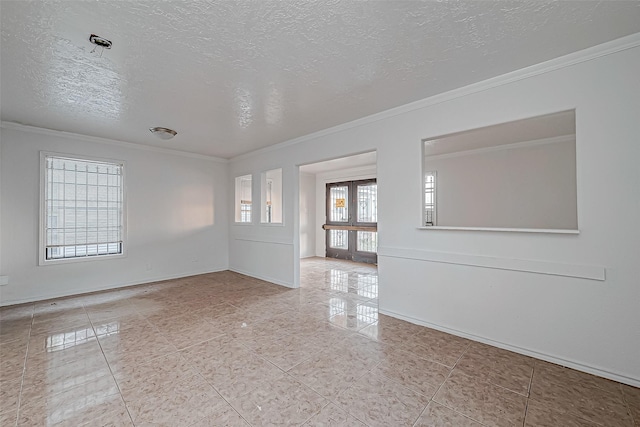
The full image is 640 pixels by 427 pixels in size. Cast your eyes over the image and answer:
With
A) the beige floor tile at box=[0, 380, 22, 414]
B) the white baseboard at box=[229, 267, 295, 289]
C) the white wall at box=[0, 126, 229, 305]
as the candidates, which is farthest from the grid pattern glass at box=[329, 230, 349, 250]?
the beige floor tile at box=[0, 380, 22, 414]

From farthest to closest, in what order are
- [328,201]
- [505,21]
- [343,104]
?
[328,201] < [343,104] < [505,21]

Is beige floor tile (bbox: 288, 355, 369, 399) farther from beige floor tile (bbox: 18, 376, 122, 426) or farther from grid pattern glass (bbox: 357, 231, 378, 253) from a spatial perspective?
grid pattern glass (bbox: 357, 231, 378, 253)

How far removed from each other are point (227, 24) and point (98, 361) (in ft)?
10.0

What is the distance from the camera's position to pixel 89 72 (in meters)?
2.54

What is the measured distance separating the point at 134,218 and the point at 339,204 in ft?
16.7

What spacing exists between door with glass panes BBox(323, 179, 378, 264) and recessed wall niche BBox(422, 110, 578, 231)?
187 centimetres

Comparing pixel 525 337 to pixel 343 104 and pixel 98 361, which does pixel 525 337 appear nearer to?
pixel 343 104

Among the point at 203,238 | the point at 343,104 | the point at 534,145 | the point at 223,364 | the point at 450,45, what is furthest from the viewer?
the point at 203,238

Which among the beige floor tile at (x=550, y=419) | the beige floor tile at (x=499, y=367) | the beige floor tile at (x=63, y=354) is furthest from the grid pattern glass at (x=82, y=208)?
the beige floor tile at (x=550, y=419)

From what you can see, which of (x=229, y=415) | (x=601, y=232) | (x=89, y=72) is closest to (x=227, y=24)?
(x=89, y=72)

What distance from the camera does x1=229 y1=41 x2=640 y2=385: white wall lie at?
211cm

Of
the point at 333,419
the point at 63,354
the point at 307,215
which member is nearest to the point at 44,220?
the point at 63,354

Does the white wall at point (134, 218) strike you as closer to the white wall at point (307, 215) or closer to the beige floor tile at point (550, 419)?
the white wall at point (307, 215)

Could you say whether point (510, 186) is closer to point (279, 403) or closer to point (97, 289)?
point (279, 403)
